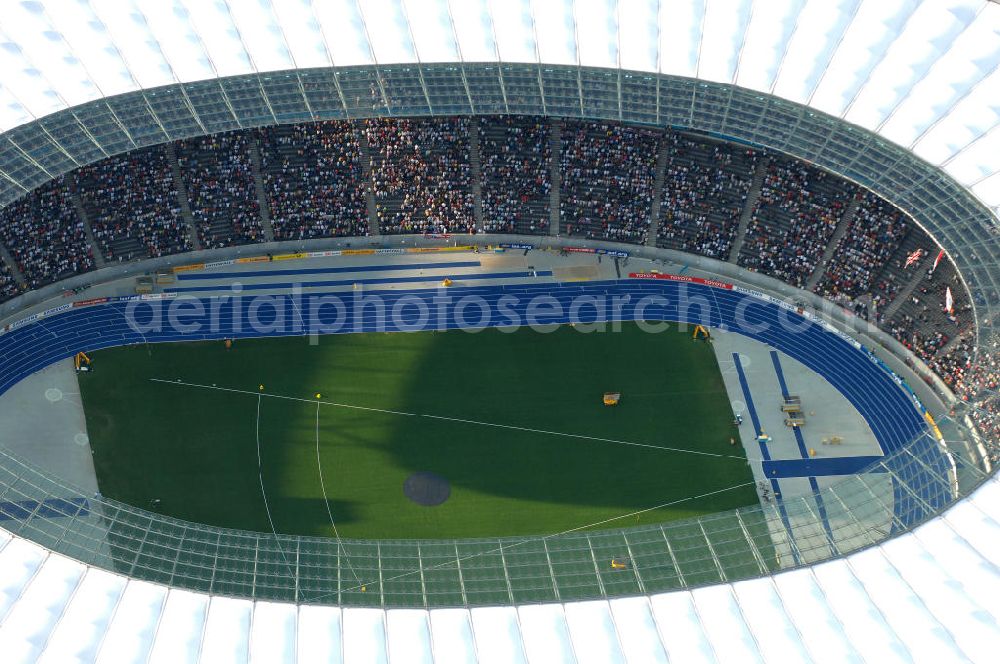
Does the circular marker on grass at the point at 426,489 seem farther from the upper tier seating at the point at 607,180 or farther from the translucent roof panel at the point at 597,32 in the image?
the translucent roof panel at the point at 597,32

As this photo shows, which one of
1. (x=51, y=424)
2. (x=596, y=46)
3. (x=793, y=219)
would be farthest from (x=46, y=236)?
(x=793, y=219)

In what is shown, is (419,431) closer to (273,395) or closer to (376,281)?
(273,395)

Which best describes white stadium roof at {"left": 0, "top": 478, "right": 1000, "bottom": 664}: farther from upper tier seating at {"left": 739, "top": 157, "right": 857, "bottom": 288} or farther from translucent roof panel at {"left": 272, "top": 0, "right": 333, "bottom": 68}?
translucent roof panel at {"left": 272, "top": 0, "right": 333, "bottom": 68}

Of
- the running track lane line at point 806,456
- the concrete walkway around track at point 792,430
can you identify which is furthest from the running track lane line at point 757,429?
the running track lane line at point 806,456

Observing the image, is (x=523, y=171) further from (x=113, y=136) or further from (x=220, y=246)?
(x=113, y=136)

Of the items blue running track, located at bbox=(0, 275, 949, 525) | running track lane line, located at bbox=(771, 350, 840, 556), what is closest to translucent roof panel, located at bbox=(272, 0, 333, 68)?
blue running track, located at bbox=(0, 275, 949, 525)

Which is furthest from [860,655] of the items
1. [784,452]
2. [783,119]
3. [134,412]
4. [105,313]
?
[105,313]
